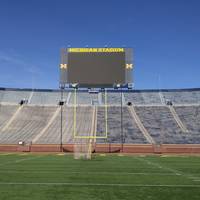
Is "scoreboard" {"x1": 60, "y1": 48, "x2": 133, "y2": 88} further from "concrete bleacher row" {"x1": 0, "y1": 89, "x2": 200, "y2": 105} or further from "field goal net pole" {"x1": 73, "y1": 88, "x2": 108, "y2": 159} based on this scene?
"concrete bleacher row" {"x1": 0, "y1": 89, "x2": 200, "y2": 105}

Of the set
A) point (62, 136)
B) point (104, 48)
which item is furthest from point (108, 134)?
point (104, 48)

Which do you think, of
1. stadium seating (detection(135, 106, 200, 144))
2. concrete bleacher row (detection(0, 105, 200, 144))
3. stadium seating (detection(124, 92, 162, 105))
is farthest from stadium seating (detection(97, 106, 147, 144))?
stadium seating (detection(124, 92, 162, 105))

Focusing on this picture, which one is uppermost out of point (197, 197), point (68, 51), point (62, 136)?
point (68, 51)

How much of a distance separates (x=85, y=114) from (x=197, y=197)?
3803 cm

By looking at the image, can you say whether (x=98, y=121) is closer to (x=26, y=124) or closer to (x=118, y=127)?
(x=118, y=127)

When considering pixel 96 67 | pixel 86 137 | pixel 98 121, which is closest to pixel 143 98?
pixel 98 121

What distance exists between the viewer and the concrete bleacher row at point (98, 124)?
3851cm

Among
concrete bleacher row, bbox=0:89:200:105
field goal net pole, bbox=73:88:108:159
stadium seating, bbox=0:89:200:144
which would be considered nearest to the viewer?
field goal net pole, bbox=73:88:108:159

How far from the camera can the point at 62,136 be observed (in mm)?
39969

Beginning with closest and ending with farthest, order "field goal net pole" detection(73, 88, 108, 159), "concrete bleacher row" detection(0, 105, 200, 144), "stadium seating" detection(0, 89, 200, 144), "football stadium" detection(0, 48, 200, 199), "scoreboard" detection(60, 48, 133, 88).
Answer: "field goal net pole" detection(73, 88, 108, 159), "football stadium" detection(0, 48, 200, 199), "scoreboard" detection(60, 48, 133, 88), "concrete bleacher row" detection(0, 105, 200, 144), "stadium seating" detection(0, 89, 200, 144)

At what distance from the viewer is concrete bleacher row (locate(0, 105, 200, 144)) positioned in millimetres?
38506

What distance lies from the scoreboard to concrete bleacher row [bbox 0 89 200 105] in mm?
16378

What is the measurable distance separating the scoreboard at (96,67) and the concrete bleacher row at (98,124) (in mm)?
8082

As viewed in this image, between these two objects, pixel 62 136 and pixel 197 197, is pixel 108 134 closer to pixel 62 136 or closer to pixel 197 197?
pixel 62 136
